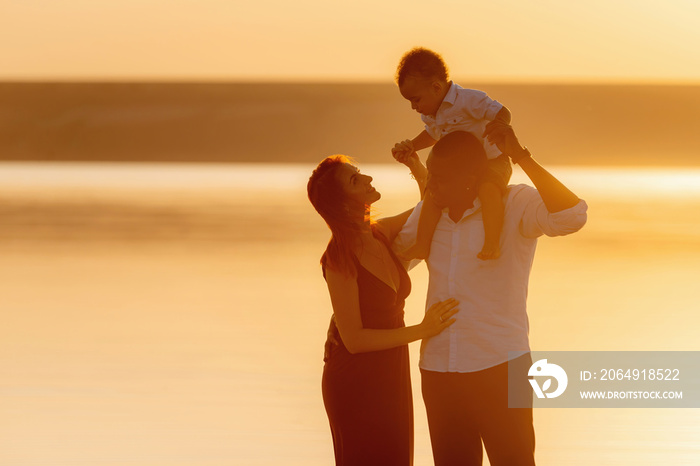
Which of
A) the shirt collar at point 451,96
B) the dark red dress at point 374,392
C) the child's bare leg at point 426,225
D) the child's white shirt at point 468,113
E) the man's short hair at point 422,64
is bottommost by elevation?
the dark red dress at point 374,392

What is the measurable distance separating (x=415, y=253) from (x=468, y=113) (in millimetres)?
374

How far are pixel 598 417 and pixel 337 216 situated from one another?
177 centimetres

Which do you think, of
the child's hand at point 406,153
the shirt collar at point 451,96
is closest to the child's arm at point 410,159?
the child's hand at point 406,153

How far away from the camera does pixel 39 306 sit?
16.4ft

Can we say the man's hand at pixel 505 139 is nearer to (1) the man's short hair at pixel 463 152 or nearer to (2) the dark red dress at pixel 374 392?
(1) the man's short hair at pixel 463 152

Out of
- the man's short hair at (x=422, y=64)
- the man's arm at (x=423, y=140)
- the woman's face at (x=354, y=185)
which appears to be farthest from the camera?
the man's arm at (x=423, y=140)

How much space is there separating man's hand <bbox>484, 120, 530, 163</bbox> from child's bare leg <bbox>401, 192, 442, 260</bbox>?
18 centimetres

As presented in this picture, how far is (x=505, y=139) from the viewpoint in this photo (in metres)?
1.98

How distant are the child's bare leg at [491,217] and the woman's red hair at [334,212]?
306 millimetres

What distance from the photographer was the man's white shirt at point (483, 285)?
1.96 m

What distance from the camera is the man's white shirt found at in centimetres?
196

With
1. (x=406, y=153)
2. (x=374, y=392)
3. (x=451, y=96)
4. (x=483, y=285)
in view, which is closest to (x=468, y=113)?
(x=451, y=96)

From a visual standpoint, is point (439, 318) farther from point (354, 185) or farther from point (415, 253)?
point (354, 185)

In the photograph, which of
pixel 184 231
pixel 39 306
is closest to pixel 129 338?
pixel 39 306
